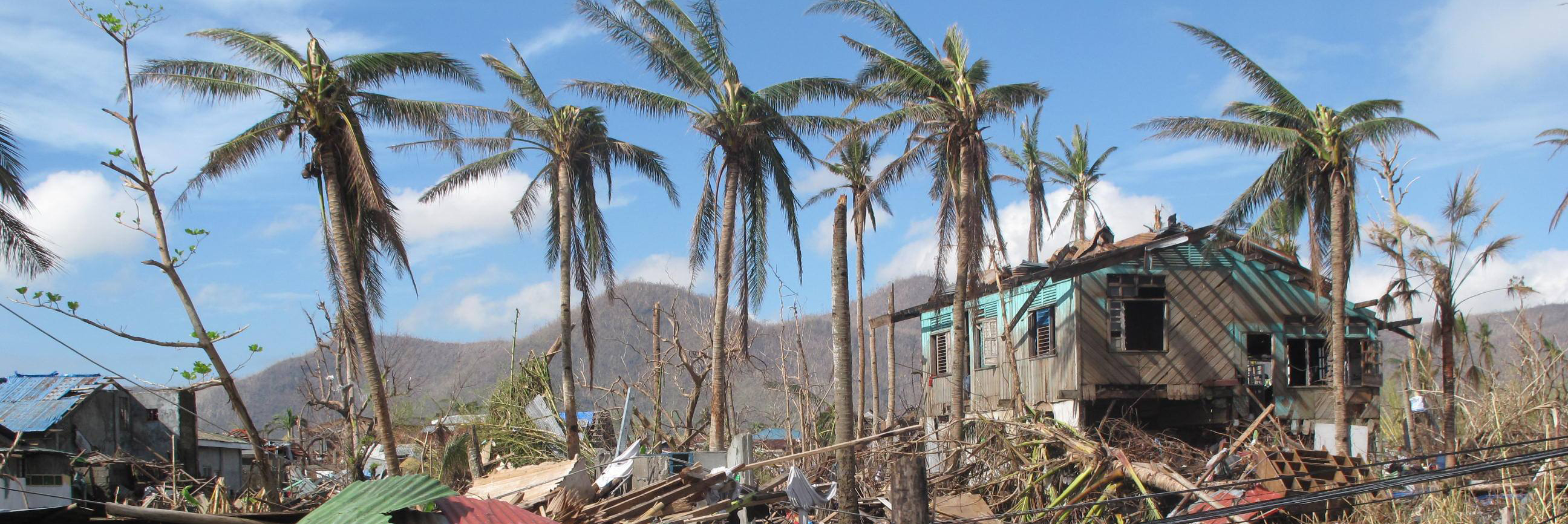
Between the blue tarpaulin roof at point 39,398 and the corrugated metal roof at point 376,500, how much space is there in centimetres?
1795

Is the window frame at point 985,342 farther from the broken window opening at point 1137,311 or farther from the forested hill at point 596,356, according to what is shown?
the forested hill at point 596,356

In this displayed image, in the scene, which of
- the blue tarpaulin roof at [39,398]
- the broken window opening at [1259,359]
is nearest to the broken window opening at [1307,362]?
the broken window opening at [1259,359]

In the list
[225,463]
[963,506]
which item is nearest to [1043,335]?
[963,506]

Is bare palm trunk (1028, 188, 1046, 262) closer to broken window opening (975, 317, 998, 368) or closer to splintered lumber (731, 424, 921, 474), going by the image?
broken window opening (975, 317, 998, 368)

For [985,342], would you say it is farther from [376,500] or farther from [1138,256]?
[376,500]

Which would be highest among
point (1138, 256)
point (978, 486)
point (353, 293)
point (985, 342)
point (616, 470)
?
point (1138, 256)

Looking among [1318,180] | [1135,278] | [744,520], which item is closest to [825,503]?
[744,520]

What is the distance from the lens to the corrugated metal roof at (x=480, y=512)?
8.76 metres

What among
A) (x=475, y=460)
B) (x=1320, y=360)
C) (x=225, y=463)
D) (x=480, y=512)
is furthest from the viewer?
(x=225, y=463)

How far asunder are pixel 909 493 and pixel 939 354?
21.0 m

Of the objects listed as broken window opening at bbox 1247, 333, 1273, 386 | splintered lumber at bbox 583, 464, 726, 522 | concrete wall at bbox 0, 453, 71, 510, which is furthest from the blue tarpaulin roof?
broken window opening at bbox 1247, 333, 1273, 386

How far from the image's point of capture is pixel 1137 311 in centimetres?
2606

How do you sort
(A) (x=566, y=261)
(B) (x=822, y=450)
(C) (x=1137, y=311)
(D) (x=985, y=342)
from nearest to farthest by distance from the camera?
(B) (x=822, y=450)
(A) (x=566, y=261)
(C) (x=1137, y=311)
(D) (x=985, y=342)

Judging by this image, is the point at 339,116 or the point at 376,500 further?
the point at 339,116
